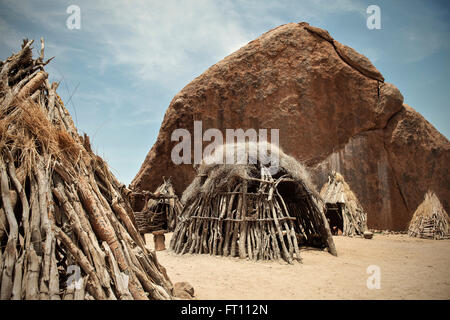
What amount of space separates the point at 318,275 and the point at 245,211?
236 centimetres

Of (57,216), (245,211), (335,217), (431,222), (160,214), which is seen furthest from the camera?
(160,214)

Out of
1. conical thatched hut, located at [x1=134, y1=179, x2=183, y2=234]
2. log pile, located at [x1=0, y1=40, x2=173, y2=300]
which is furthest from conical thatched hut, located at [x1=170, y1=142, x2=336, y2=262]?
conical thatched hut, located at [x1=134, y1=179, x2=183, y2=234]

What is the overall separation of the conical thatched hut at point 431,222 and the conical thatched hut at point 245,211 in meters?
5.19

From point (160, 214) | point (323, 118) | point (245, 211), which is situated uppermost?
point (323, 118)

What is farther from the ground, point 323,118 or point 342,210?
point 323,118

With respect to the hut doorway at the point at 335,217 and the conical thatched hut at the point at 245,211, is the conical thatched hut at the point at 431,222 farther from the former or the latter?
the conical thatched hut at the point at 245,211

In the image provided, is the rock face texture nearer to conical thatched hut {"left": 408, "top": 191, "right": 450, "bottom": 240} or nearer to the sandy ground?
conical thatched hut {"left": 408, "top": 191, "right": 450, "bottom": 240}

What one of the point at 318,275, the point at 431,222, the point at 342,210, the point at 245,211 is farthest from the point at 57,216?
the point at 431,222

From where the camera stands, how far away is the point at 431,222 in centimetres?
1081

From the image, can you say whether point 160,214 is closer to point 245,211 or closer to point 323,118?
point 245,211

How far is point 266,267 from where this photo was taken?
5.74 meters

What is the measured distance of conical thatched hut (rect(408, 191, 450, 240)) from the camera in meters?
10.5

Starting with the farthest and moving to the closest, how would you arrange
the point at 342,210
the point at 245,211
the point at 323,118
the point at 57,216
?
the point at 323,118 < the point at 342,210 < the point at 245,211 < the point at 57,216

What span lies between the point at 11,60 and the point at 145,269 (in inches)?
128
